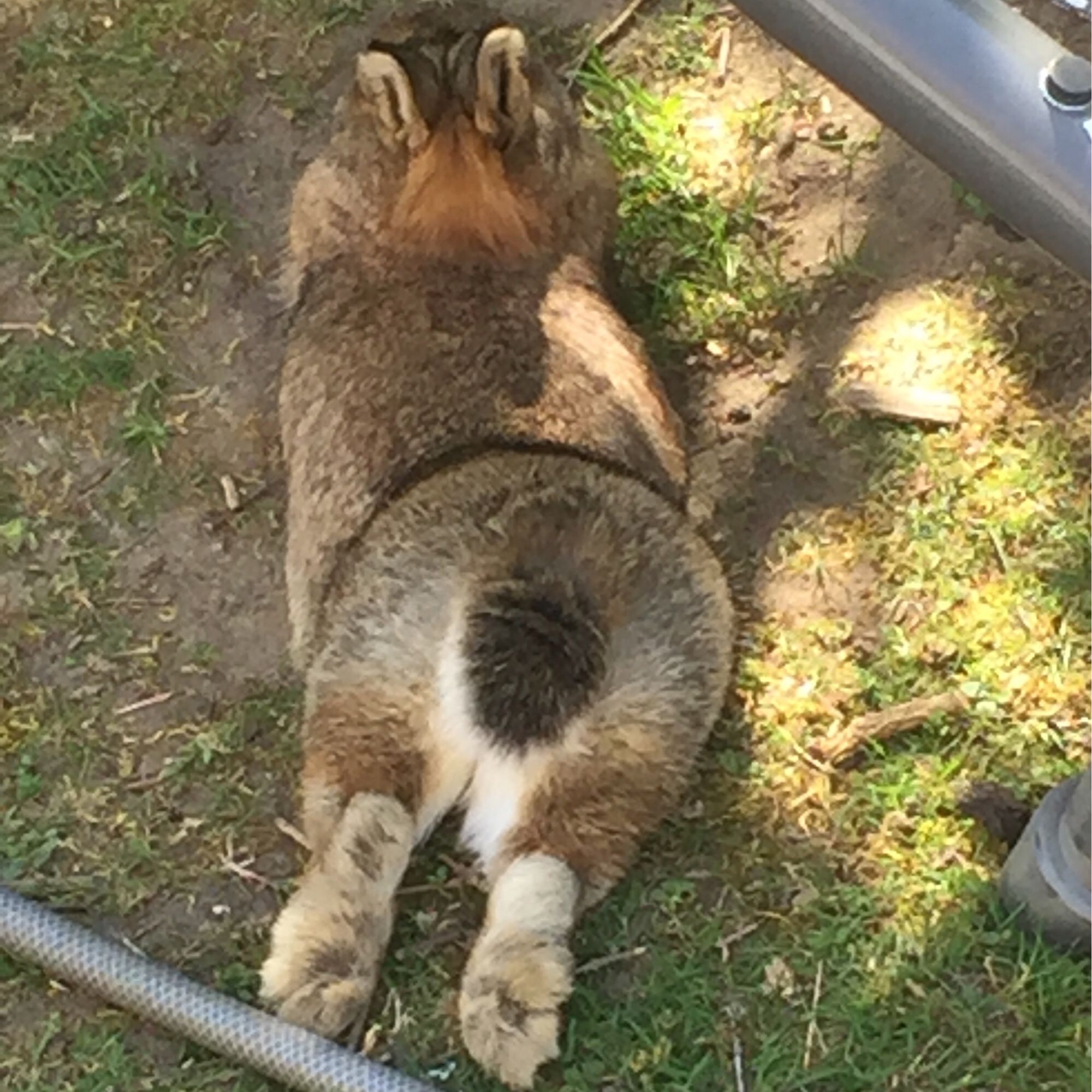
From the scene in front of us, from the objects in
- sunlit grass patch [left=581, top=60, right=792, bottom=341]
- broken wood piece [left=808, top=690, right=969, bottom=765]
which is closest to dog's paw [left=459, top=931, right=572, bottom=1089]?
broken wood piece [left=808, top=690, right=969, bottom=765]

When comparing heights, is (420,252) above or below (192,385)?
above

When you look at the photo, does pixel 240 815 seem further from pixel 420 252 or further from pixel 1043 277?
pixel 1043 277

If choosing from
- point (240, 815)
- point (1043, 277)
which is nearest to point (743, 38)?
point (1043, 277)

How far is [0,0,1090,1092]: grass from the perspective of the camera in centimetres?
307

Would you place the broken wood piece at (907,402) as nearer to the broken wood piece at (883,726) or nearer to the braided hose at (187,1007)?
the broken wood piece at (883,726)

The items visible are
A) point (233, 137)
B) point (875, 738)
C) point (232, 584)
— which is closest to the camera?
point (875, 738)

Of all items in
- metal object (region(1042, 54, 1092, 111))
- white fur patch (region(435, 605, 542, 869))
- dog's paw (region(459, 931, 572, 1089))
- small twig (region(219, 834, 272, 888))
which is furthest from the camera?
small twig (region(219, 834, 272, 888))

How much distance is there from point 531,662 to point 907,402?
1.00 metres

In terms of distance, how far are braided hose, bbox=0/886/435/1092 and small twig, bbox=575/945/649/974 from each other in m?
0.32

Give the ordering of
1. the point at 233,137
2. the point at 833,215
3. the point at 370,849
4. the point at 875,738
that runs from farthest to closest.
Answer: the point at 233,137
the point at 833,215
the point at 875,738
the point at 370,849

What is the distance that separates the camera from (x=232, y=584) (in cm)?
358

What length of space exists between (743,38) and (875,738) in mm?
1572

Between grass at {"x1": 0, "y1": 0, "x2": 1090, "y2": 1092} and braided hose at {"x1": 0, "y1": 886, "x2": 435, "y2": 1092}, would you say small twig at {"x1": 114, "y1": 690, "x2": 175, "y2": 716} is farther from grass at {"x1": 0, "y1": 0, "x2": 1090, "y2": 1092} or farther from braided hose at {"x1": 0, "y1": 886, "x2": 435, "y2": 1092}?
braided hose at {"x1": 0, "y1": 886, "x2": 435, "y2": 1092}

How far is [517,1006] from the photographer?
2939mm
